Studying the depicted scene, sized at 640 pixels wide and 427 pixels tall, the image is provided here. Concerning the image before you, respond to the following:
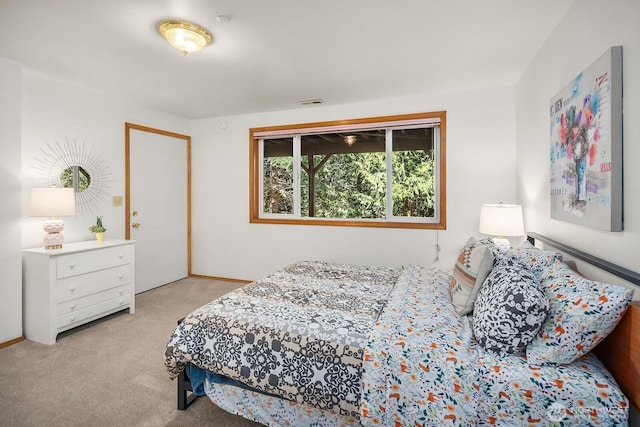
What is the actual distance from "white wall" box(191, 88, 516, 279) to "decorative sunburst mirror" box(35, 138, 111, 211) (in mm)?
1382

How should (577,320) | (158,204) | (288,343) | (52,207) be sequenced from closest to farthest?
1. (577,320)
2. (288,343)
3. (52,207)
4. (158,204)

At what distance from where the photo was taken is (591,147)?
167 centimetres

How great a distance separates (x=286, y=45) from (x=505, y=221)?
2410mm

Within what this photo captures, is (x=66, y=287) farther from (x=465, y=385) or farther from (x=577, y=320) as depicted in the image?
(x=577, y=320)

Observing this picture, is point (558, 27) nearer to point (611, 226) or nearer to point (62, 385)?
point (611, 226)

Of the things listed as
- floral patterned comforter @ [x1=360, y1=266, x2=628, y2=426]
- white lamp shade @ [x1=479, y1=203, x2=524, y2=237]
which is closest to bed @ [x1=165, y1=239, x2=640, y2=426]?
floral patterned comforter @ [x1=360, y1=266, x2=628, y2=426]

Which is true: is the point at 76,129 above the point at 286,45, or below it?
below

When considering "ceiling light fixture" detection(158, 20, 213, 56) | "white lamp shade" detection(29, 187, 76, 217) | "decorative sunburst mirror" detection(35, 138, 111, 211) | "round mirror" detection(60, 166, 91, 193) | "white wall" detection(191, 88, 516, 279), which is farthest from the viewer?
"white wall" detection(191, 88, 516, 279)

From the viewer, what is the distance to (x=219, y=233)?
4.80 metres

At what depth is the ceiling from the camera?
2041mm

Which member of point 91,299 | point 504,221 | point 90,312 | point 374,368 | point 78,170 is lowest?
point 90,312

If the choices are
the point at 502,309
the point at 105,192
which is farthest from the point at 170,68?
the point at 502,309

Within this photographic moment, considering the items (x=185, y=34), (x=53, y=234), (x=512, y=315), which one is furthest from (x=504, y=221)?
(x=53, y=234)

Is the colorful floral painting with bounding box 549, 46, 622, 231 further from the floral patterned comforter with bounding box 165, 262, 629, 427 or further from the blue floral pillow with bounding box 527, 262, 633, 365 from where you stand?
the floral patterned comforter with bounding box 165, 262, 629, 427
